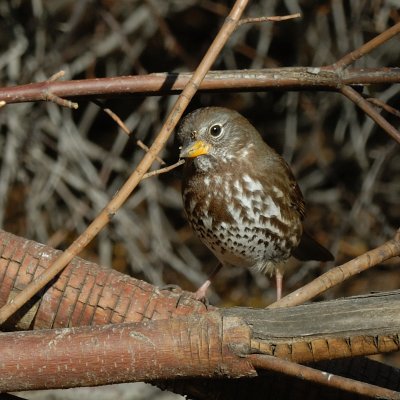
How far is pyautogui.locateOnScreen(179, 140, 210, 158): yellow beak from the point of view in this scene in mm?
3412

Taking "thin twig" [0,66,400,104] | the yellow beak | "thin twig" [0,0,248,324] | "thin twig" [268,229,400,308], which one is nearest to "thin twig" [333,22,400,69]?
"thin twig" [0,66,400,104]

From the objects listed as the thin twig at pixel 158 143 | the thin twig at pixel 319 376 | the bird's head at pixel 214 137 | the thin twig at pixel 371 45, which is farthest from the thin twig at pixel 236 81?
the thin twig at pixel 319 376

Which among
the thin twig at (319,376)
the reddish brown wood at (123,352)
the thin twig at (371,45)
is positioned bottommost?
the thin twig at (319,376)

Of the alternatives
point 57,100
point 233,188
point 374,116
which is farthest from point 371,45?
point 233,188

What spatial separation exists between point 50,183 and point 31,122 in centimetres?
40

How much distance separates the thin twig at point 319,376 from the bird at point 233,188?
4.08ft

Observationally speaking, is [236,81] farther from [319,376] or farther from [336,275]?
[319,376]

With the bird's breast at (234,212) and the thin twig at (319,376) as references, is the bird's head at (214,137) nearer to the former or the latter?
the bird's breast at (234,212)

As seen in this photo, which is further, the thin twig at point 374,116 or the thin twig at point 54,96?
the thin twig at point 374,116

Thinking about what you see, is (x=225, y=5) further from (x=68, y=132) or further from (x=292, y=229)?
(x=292, y=229)

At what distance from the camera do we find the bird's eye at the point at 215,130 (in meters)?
3.54

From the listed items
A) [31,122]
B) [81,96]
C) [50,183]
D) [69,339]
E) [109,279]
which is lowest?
[69,339]

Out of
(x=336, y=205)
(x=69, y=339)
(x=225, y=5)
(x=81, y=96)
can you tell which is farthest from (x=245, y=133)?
(x=336, y=205)

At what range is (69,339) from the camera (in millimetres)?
2322
